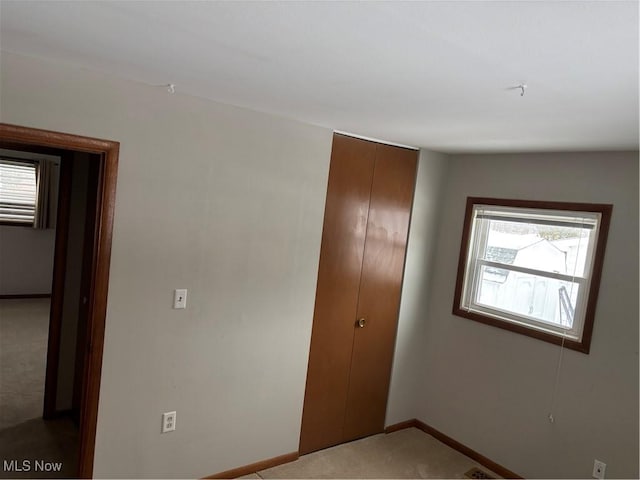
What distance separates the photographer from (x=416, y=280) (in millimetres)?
3789

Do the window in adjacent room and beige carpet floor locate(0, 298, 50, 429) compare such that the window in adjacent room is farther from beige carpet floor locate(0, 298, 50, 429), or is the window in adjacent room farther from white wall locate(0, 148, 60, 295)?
beige carpet floor locate(0, 298, 50, 429)

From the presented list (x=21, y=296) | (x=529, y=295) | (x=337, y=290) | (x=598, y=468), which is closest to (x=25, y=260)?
(x=21, y=296)

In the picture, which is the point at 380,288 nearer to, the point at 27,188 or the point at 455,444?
the point at 455,444

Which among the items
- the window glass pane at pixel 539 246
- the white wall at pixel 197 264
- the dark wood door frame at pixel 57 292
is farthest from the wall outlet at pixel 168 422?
the window glass pane at pixel 539 246

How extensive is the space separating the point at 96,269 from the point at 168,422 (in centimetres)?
97

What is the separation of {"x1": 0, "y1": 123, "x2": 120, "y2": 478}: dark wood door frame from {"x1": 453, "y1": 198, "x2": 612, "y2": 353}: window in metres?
2.53

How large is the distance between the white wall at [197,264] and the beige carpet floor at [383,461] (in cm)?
16

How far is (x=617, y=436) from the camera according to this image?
111 inches

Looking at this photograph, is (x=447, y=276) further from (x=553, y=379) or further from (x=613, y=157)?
(x=613, y=157)

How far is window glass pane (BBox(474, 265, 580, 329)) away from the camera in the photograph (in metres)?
3.11

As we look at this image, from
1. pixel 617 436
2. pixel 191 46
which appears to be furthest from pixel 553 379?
pixel 191 46

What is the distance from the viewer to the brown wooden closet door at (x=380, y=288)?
3.45 meters

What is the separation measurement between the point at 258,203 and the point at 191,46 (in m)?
1.26

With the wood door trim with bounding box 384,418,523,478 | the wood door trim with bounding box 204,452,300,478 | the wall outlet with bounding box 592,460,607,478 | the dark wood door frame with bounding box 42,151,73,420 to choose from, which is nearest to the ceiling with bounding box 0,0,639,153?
the dark wood door frame with bounding box 42,151,73,420
